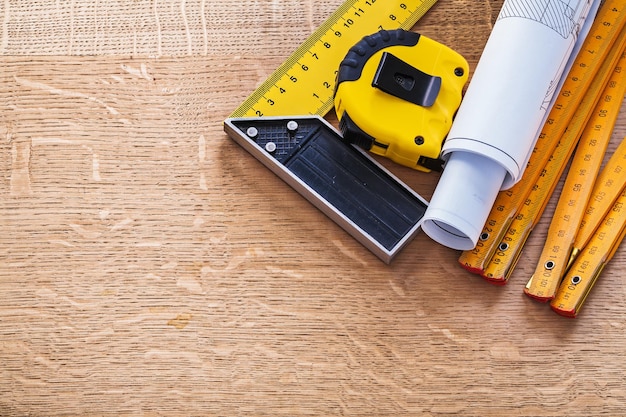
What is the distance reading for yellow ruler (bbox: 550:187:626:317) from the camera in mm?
957

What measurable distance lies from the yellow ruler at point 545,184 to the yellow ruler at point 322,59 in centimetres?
27

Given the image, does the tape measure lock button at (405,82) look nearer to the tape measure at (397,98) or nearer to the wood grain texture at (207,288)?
the tape measure at (397,98)

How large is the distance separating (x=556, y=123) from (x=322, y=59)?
344 mm

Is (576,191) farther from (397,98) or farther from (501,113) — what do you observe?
(397,98)

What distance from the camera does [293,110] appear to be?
3.40ft

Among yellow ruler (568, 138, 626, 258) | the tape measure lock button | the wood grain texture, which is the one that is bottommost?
the wood grain texture

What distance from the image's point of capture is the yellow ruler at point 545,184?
98cm

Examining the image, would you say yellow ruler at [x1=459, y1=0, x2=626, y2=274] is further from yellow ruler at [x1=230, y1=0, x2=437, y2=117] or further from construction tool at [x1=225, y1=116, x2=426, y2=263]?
yellow ruler at [x1=230, y1=0, x2=437, y2=117]

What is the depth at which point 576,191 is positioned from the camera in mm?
1008

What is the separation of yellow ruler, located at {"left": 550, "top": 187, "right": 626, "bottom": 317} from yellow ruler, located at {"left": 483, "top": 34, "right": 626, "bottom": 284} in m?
0.07

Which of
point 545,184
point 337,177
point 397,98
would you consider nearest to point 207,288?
point 337,177

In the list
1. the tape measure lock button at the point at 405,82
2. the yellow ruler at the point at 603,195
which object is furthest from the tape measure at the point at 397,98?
the yellow ruler at the point at 603,195

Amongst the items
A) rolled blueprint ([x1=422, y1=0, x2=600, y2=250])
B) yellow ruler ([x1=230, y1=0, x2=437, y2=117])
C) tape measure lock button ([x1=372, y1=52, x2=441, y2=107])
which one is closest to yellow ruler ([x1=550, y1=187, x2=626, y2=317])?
rolled blueprint ([x1=422, y1=0, x2=600, y2=250])

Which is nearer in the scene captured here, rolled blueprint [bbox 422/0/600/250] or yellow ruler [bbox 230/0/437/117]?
rolled blueprint [bbox 422/0/600/250]
